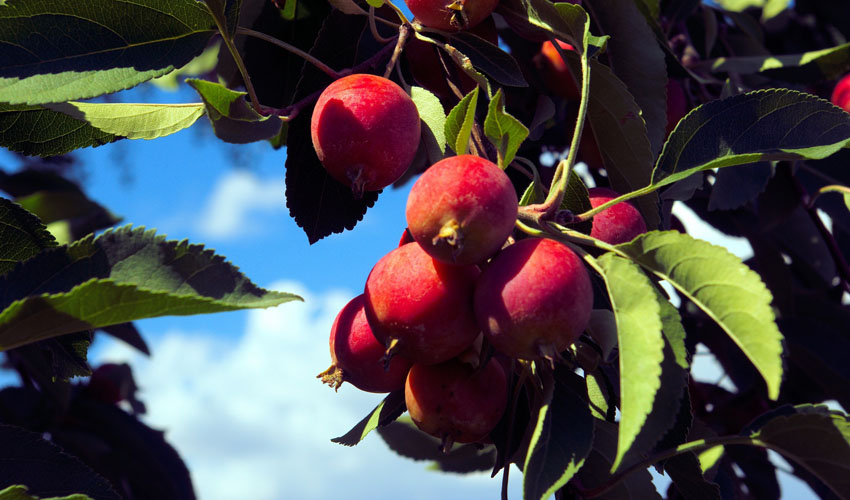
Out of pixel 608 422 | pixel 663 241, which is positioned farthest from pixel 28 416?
pixel 663 241

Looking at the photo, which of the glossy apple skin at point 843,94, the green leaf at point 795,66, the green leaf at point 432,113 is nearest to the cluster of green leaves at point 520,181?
the green leaf at point 432,113

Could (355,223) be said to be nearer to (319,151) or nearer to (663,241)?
(319,151)

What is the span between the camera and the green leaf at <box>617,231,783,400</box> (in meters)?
0.68

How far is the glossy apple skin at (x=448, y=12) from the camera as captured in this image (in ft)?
3.21

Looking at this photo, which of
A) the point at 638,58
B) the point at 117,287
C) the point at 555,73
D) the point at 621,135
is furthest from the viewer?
the point at 555,73

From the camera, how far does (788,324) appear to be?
5.96ft

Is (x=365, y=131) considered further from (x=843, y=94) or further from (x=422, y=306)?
(x=843, y=94)

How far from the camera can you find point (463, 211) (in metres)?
0.75

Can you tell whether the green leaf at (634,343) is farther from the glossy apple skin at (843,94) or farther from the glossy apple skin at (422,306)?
the glossy apple skin at (843,94)

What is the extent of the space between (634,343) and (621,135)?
0.40 metres

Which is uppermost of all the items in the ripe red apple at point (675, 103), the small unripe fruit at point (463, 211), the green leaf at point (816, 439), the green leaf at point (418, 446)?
the small unripe fruit at point (463, 211)

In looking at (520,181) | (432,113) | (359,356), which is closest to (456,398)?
(359,356)

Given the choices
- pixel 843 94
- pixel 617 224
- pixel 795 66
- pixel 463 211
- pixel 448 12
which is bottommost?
pixel 843 94

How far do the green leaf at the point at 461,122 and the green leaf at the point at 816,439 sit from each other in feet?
1.48
